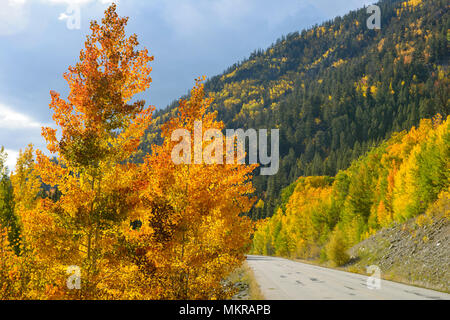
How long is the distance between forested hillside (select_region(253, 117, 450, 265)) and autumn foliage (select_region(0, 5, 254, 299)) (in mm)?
8329

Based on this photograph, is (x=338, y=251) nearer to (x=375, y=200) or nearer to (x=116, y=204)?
(x=375, y=200)

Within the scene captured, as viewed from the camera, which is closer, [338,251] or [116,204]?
[116,204]

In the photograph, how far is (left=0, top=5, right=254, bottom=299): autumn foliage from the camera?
10.4 meters

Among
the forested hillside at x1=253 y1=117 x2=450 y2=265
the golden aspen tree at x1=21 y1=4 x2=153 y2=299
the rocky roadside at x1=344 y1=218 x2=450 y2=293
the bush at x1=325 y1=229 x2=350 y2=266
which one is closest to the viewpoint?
the golden aspen tree at x1=21 y1=4 x2=153 y2=299

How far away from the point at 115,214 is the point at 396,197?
33.6 meters

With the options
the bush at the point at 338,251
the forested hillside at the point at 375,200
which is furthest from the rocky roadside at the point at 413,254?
the forested hillside at the point at 375,200

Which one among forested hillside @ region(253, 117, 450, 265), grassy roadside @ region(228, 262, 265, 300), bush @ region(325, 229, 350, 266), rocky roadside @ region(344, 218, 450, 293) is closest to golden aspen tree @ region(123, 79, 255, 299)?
grassy roadside @ region(228, 262, 265, 300)

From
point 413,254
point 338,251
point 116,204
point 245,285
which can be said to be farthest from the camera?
point 338,251

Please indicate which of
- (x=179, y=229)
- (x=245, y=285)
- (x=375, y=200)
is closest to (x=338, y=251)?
(x=375, y=200)

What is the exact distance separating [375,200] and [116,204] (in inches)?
1721

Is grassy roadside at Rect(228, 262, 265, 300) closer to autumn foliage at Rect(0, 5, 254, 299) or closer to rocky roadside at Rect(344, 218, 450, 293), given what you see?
autumn foliage at Rect(0, 5, 254, 299)

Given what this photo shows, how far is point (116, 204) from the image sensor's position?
10.7 m

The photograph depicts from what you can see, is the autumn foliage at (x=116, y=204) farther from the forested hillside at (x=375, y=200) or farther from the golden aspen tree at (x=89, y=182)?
the forested hillside at (x=375, y=200)

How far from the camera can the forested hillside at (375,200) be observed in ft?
95.8
